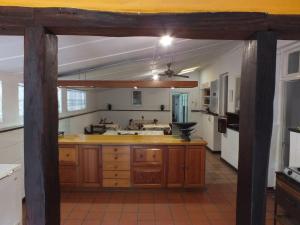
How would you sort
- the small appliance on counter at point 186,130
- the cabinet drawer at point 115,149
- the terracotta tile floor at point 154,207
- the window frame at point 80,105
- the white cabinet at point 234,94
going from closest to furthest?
the terracotta tile floor at point 154,207 < the cabinet drawer at point 115,149 < the small appliance on counter at point 186,130 < the white cabinet at point 234,94 < the window frame at point 80,105

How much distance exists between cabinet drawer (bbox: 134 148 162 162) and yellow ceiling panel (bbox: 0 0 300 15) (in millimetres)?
3227

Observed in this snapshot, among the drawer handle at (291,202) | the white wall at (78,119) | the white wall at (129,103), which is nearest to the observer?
the drawer handle at (291,202)

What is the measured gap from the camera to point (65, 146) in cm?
404

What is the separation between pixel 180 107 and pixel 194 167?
5916mm

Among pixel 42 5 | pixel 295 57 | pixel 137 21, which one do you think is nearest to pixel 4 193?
pixel 42 5

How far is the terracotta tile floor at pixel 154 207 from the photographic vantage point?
3.11m

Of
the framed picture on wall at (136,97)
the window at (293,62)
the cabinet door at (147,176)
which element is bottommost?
the cabinet door at (147,176)

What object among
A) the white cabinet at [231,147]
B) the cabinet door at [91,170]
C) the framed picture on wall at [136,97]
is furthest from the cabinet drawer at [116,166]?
the framed picture on wall at [136,97]

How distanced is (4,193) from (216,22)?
2405mm

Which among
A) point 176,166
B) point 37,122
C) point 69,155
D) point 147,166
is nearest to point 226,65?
point 176,166

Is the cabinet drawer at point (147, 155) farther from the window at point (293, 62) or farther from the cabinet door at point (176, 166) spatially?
the window at point (293, 62)

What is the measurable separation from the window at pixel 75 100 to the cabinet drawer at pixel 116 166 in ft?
8.53

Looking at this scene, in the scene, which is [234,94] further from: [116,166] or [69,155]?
[69,155]

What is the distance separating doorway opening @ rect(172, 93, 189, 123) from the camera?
954cm
